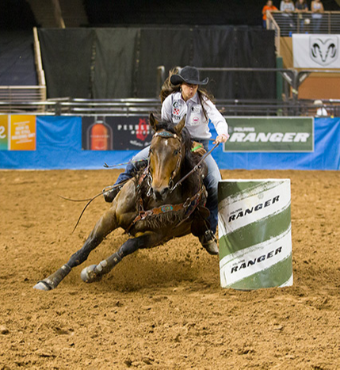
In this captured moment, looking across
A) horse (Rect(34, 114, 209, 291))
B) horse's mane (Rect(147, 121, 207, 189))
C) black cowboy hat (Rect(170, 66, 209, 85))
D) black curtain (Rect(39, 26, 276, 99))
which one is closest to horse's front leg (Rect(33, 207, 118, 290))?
horse (Rect(34, 114, 209, 291))

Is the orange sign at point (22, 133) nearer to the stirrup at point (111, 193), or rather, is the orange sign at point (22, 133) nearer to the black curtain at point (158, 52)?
the black curtain at point (158, 52)

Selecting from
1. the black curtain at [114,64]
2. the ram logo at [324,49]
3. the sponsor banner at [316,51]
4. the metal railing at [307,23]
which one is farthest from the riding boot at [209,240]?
the metal railing at [307,23]

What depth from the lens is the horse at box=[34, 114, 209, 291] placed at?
3955 millimetres

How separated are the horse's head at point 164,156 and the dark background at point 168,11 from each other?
20.9m

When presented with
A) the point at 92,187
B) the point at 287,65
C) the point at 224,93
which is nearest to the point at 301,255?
the point at 92,187

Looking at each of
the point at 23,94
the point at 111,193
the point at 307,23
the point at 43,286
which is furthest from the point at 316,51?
the point at 43,286

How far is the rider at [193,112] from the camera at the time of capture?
4.43m

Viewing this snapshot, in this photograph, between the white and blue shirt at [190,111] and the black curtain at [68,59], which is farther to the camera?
the black curtain at [68,59]

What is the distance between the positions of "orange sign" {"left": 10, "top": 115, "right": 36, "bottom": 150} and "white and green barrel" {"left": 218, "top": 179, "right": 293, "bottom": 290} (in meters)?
10.0

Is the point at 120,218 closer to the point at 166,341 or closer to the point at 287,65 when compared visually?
the point at 166,341

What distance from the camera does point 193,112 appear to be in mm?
4613

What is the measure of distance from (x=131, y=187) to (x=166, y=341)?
166cm

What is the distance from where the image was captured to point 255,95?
64.2 feet

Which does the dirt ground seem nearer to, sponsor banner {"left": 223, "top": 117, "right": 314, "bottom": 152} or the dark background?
sponsor banner {"left": 223, "top": 117, "right": 314, "bottom": 152}
